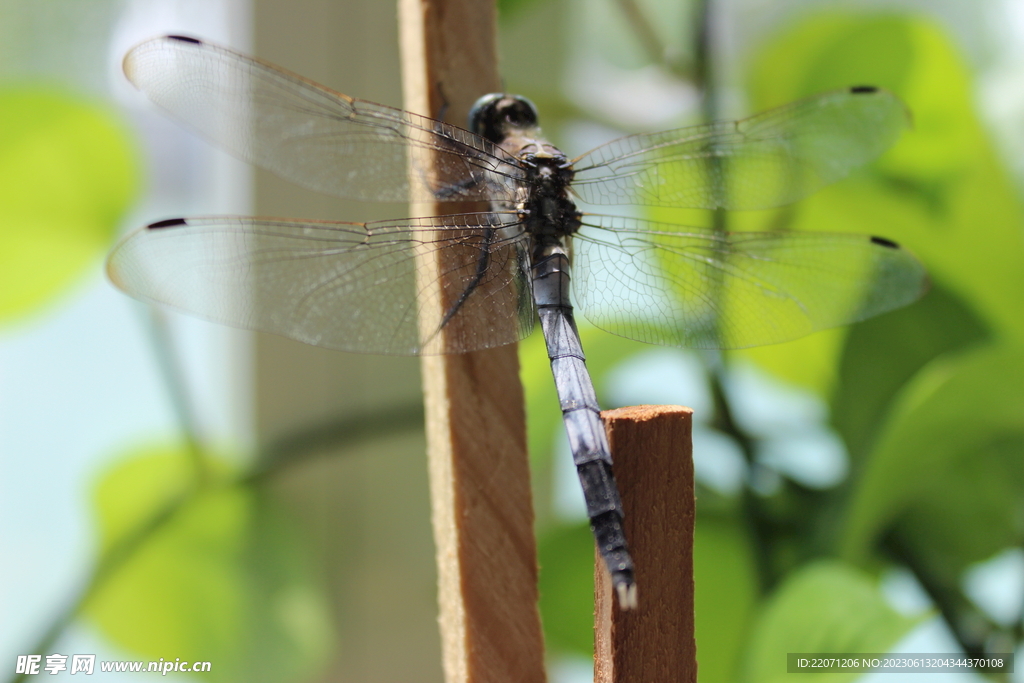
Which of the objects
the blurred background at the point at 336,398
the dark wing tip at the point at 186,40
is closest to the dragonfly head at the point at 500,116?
the dark wing tip at the point at 186,40

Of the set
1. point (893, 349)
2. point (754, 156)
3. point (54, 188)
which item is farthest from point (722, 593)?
point (54, 188)

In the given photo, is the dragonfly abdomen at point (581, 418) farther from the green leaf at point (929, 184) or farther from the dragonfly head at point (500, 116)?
the green leaf at point (929, 184)

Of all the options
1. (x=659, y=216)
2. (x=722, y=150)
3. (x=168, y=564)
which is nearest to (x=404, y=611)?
(x=168, y=564)

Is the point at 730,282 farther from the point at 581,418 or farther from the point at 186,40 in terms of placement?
the point at 186,40

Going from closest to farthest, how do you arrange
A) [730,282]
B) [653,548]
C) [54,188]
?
1. [653,548]
2. [730,282]
3. [54,188]

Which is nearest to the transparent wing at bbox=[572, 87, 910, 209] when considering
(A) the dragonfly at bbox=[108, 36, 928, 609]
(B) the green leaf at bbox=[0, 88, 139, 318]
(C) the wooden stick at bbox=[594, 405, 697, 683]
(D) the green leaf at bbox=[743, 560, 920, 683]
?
(A) the dragonfly at bbox=[108, 36, 928, 609]

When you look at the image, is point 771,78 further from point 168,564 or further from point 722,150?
point 168,564
